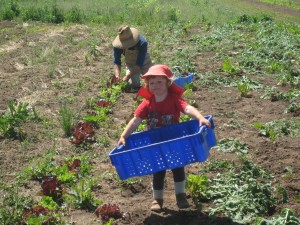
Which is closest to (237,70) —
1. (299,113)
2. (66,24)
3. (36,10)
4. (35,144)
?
(299,113)

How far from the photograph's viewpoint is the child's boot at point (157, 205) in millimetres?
5238

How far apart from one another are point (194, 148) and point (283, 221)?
102 cm

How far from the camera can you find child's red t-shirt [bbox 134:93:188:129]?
5.20m

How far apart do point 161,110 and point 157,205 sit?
0.97 meters

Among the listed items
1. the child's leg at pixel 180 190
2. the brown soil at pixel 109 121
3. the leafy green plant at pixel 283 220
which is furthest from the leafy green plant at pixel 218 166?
the leafy green plant at pixel 283 220

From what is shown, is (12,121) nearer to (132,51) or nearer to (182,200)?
(132,51)

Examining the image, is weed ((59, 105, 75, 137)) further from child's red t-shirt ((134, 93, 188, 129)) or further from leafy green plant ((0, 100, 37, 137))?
child's red t-shirt ((134, 93, 188, 129))

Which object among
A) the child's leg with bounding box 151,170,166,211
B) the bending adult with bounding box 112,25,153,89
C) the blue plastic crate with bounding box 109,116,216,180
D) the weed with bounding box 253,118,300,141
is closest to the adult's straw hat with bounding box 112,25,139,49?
the bending adult with bounding box 112,25,153,89

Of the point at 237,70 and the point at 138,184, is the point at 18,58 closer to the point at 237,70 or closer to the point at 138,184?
the point at 237,70

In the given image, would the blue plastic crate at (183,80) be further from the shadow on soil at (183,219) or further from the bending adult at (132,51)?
the shadow on soil at (183,219)

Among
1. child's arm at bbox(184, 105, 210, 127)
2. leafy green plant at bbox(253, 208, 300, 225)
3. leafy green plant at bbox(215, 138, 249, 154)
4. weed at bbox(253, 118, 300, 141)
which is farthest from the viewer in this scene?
Result: weed at bbox(253, 118, 300, 141)

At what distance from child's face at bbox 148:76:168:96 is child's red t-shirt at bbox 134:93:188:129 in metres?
0.14

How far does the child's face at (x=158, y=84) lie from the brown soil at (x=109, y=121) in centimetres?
126

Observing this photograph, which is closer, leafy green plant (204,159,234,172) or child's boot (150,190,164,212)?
child's boot (150,190,164,212)
